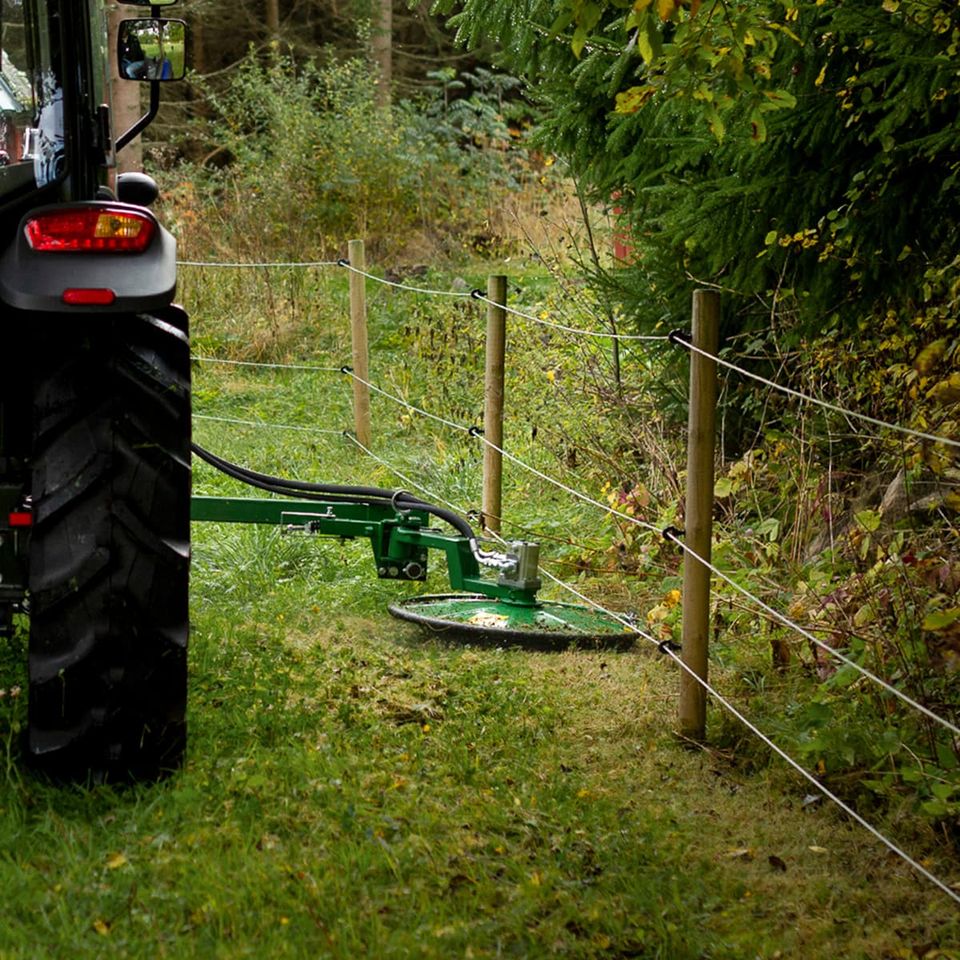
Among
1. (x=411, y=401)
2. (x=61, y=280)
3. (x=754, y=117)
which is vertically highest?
(x=754, y=117)

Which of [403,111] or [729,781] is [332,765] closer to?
[729,781]

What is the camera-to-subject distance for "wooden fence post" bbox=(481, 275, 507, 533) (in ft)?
22.2

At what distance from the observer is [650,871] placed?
3.47 m

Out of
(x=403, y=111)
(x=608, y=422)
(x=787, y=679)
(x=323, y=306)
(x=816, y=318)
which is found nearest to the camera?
(x=787, y=679)

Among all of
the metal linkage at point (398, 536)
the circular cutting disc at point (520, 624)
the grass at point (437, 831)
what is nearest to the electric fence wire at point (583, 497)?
the metal linkage at point (398, 536)

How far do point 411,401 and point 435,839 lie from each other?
684cm

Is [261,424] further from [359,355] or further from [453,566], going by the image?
[453,566]

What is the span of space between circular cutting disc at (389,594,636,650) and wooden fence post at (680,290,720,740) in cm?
93

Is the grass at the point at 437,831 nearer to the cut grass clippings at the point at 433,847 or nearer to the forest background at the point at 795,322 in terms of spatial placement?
the cut grass clippings at the point at 433,847

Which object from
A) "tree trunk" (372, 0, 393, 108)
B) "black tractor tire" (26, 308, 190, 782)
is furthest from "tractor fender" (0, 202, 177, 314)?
"tree trunk" (372, 0, 393, 108)

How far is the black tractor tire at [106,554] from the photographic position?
3.49 metres

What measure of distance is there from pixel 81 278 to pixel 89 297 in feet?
0.19

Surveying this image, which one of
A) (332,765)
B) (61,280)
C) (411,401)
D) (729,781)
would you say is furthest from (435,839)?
(411,401)

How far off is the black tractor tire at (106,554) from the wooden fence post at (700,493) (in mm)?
1547
